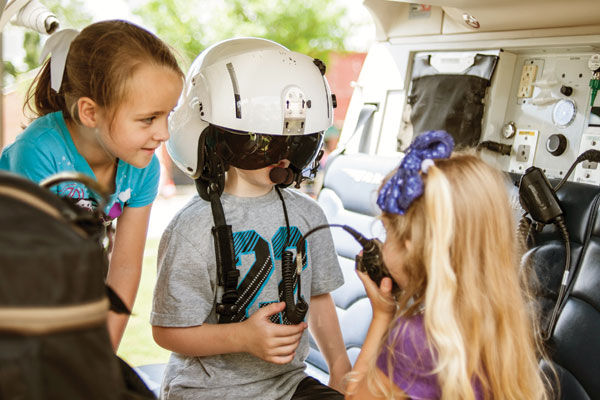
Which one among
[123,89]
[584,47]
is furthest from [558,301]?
[123,89]

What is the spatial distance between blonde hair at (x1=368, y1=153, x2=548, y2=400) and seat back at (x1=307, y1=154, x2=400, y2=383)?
3.14 ft

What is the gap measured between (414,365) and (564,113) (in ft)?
4.49

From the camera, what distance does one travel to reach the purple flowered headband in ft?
3.35

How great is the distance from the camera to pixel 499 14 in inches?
79.0

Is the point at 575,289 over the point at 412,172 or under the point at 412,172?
under

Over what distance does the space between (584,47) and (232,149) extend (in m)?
1.32

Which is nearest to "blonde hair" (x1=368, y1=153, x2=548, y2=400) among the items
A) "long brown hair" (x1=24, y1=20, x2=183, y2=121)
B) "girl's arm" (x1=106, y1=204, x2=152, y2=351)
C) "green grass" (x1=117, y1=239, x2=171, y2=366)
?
"long brown hair" (x1=24, y1=20, x2=183, y2=121)

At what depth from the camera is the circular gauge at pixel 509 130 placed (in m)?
2.12

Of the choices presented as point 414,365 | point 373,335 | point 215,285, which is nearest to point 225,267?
point 215,285

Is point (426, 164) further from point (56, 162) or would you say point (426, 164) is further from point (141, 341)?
point (141, 341)

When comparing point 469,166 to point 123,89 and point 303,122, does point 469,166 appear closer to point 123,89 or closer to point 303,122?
point 303,122

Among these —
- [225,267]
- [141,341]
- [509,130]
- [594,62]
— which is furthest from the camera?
Answer: [141,341]

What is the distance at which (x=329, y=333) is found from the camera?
5.37ft

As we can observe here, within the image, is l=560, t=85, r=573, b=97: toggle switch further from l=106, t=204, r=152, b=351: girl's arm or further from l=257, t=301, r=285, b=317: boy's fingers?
l=106, t=204, r=152, b=351: girl's arm
